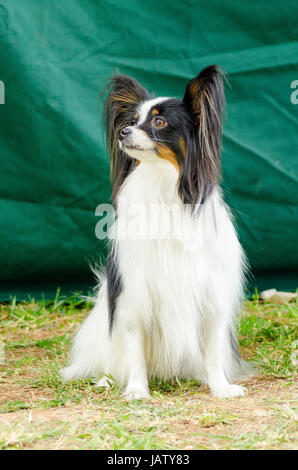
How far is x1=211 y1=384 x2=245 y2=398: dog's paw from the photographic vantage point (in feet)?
9.60

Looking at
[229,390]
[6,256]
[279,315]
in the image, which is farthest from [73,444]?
[6,256]

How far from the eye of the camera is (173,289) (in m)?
2.93

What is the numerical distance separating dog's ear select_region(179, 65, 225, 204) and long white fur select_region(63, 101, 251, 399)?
63 millimetres

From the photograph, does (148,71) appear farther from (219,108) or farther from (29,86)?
(219,108)

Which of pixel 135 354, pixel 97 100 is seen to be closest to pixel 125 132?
pixel 135 354

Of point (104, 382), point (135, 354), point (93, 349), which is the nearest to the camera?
point (135, 354)

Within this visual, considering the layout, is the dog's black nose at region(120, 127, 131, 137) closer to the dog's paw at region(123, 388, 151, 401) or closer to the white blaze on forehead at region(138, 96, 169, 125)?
the white blaze on forehead at region(138, 96, 169, 125)

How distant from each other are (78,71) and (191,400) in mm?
2418

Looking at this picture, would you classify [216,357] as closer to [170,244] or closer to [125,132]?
[170,244]

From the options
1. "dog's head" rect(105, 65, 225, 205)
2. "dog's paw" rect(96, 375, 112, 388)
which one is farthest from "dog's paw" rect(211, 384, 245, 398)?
"dog's head" rect(105, 65, 225, 205)

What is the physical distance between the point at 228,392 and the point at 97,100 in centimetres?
227

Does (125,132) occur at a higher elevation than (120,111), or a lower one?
lower

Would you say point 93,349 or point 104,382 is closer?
point 104,382

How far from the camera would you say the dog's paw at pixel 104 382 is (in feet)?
10.2
